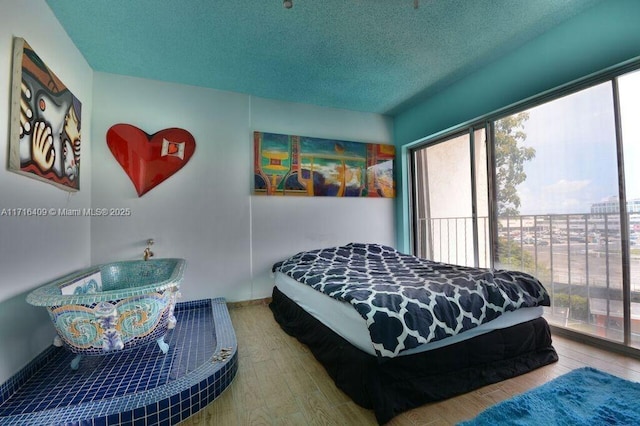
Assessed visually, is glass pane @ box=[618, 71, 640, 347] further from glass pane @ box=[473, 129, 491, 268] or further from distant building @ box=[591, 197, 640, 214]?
glass pane @ box=[473, 129, 491, 268]

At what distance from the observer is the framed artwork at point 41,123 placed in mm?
1604

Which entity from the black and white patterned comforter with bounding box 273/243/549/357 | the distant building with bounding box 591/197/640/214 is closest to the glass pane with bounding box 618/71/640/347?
the distant building with bounding box 591/197/640/214

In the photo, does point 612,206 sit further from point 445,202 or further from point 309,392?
point 309,392

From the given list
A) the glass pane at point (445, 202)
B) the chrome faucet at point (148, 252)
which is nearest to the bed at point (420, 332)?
the glass pane at point (445, 202)

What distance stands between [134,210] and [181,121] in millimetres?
1111

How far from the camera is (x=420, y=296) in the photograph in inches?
64.2

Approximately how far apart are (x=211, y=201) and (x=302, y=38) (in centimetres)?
196

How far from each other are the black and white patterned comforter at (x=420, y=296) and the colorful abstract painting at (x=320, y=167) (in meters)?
1.34

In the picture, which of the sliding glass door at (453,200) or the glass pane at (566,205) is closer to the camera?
the glass pane at (566,205)

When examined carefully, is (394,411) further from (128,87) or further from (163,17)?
(128,87)

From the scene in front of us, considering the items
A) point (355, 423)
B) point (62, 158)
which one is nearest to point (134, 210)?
point (62, 158)

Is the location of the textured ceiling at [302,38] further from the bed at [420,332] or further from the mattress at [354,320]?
the mattress at [354,320]

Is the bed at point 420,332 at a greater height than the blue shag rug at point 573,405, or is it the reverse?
the bed at point 420,332

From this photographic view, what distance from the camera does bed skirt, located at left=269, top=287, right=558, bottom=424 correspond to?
1418 millimetres
